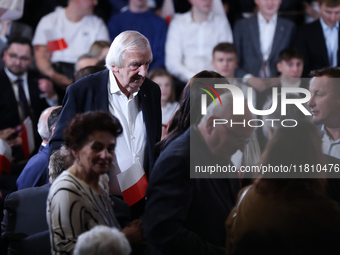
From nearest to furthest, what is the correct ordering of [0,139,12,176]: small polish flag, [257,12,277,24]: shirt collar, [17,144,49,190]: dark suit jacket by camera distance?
[17,144,49,190]: dark suit jacket → [0,139,12,176]: small polish flag → [257,12,277,24]: shirt collar

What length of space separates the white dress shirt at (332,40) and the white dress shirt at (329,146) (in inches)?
89.9

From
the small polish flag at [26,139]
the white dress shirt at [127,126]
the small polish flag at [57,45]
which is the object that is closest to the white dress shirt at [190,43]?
the small polish flag at [57,45]

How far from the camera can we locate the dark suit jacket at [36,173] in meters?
2.03

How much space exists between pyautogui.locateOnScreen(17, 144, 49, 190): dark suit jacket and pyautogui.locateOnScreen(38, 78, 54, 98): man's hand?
1840 millimetres

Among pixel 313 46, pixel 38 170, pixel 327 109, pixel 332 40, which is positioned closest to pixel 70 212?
pixel 38 170

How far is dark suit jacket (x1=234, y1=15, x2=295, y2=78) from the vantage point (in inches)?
163

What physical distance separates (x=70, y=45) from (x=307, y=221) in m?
3.09

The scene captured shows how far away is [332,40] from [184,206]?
290cm

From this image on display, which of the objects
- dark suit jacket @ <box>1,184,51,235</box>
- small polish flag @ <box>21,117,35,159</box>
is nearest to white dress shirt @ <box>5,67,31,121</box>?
small polish flag @ <box>21,117,35,159</box>

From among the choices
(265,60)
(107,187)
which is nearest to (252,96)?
(107,187)

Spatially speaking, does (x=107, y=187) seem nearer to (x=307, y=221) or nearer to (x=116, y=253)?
(x=116, y=253)

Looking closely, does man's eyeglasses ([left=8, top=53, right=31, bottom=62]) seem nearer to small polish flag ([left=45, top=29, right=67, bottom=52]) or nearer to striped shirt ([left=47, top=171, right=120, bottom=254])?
small polish flag ([left=45, top=29, right=67, bottom=52])

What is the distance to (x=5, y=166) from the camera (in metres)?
2.41

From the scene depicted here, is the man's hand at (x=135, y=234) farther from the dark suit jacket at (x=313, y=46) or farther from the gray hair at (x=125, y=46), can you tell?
the dark suit jacket at (x=313, y=46)
